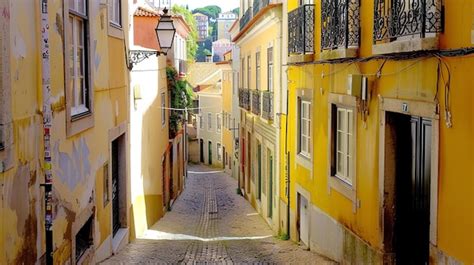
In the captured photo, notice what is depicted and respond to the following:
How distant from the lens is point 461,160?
234 inches

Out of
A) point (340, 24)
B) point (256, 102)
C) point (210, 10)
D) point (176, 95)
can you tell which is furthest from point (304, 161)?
point (210, 10)

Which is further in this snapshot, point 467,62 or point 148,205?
point 148,205

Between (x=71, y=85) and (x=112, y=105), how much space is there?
8.80 feet

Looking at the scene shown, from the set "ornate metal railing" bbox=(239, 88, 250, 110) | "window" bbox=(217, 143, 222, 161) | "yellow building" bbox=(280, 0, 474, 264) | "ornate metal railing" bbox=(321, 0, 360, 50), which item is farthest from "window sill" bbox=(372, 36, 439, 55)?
"window" bbox=(217, 143, 222, 161)

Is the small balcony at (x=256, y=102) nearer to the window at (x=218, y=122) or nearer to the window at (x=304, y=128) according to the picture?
the window at (x=304, y=128)

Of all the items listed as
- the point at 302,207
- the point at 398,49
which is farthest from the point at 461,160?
the point at 302,207

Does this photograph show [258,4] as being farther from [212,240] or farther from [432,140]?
[432,140]

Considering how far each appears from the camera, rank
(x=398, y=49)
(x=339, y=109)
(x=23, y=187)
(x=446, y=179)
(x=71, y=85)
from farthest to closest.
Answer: (x=339, y=109), (x=71, y=85), (x=398, y=49), (x=446, y=179), (x=23, y=187)

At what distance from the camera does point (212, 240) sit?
575 inches

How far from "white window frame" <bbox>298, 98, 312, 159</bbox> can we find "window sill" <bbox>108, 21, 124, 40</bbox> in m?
3.89

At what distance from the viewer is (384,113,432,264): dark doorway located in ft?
24.5

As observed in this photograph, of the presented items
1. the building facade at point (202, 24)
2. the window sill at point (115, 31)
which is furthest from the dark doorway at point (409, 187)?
the building facade at point (202, 24)

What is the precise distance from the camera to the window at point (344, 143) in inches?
387

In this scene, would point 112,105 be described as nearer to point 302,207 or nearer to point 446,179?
point 302,207
